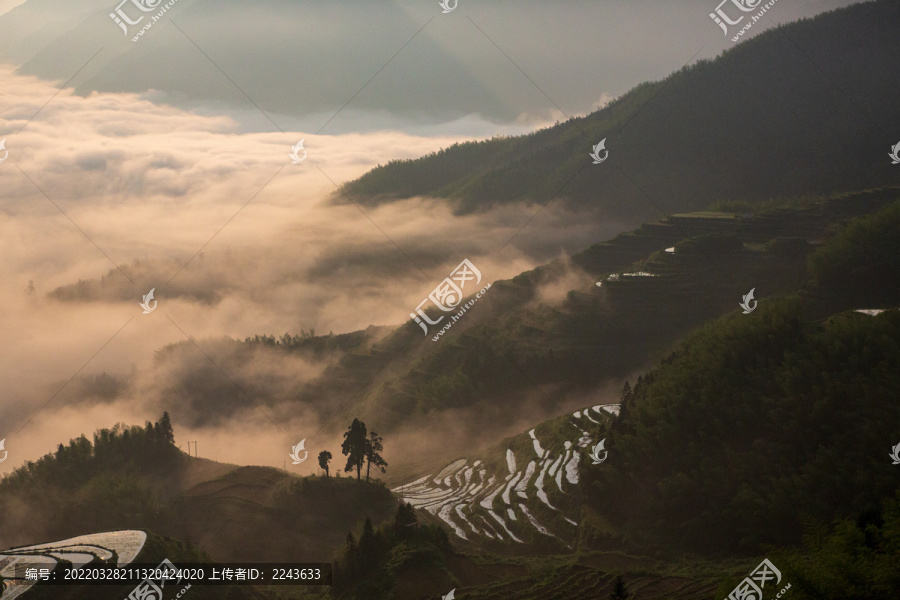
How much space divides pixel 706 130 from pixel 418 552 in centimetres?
16501

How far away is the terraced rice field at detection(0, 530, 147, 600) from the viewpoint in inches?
1326

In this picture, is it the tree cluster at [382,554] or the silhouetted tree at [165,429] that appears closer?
the tree cluster at [382,554]

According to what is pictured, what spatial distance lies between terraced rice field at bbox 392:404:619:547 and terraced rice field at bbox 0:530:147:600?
70.9 feet

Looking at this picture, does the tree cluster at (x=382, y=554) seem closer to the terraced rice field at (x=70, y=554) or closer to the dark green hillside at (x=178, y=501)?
the dark green hillside at (x=178, y=501)

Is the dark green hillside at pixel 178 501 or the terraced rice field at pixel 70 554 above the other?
the dark green hillside at pixel 178 501

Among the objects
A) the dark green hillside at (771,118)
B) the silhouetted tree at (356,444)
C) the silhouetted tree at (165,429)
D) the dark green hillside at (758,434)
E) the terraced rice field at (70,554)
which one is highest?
the dark green hillside at (771,118)

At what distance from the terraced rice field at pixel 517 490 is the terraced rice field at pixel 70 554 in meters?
21.6

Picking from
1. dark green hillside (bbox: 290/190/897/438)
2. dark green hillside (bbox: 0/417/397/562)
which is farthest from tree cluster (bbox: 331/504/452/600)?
dark green hillside (bbox: 290/190/897/438)

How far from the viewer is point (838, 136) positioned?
169 metres

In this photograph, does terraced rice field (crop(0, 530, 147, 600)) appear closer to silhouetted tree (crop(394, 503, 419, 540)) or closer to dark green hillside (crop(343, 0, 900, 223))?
silhouetted tree (crop(394, 503, 419, 540))

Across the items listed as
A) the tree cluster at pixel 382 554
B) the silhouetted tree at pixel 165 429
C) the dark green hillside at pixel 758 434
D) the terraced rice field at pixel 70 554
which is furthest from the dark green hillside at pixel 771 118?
the terraced rice field at pixel 70 554

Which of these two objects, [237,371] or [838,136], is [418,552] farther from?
[838,136]

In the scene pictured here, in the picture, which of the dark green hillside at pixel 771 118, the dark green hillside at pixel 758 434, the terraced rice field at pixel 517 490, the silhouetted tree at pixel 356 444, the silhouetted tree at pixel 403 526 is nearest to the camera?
the silhouetted tree at pixel 403 526

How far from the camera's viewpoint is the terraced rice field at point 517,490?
52.1 meters
